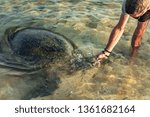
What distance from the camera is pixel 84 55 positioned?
6648 millimetres

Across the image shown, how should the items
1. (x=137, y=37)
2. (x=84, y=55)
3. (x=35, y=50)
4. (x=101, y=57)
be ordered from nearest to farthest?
(x=101, y=57), (x=35, y=50), (x=84, y=55), (x=137, y=37)

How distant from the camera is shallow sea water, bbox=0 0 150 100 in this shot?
5.66 metres

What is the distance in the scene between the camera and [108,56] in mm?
6523

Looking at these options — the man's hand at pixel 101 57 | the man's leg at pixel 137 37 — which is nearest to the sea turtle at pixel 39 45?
the man's hand at pixel 101 57

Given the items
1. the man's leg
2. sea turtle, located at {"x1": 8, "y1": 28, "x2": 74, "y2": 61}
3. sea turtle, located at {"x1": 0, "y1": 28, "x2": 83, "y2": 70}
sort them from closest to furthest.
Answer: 1. sea turtle, located at {"x1": 0, "y1": 28, "x2": 83, "y2": 70}
2. sea turtle, located at {"x1": 8, "y1": 28, "x2": 74, "y2": 61}
3. the man's leg

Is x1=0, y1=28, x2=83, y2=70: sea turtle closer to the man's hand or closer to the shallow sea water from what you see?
the shallow sea water

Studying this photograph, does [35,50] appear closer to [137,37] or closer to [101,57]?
[101,57]

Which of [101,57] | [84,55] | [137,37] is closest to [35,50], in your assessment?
[84,55]

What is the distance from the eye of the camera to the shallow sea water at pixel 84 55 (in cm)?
566

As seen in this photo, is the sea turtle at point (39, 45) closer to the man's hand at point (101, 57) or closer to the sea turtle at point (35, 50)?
the sea turtle at point (35, 50)

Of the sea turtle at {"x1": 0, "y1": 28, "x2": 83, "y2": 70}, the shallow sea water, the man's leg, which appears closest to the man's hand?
the shallow sea water

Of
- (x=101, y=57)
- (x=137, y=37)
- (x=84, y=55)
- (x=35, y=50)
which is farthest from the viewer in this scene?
(x=137, y=37)

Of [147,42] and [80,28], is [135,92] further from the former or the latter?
[80,28]

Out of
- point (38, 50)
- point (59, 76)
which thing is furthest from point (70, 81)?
point (38, 50)
